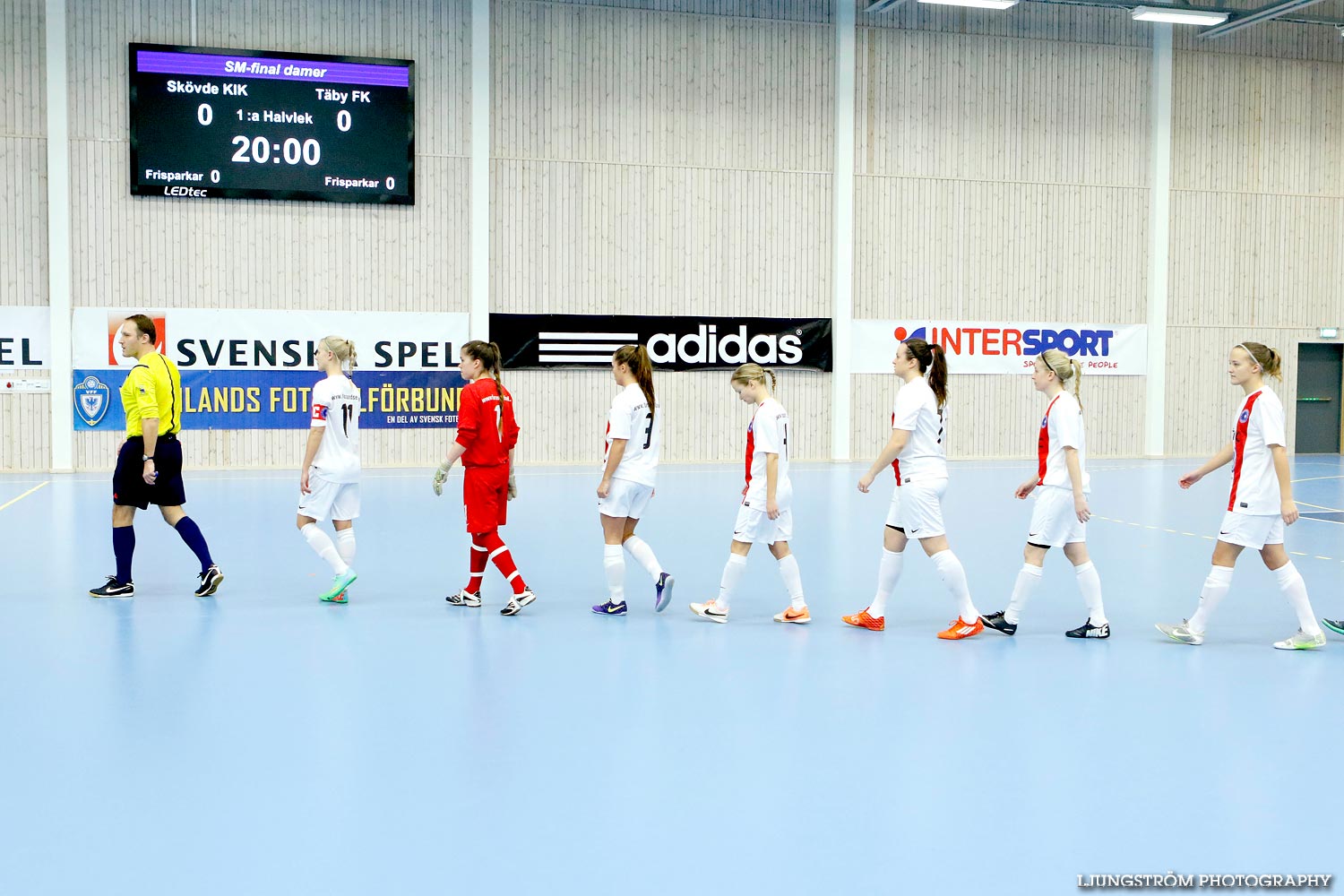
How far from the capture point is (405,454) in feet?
68.4

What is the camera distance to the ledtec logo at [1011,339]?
74.8 feet

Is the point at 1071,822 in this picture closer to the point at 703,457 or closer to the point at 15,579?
the point at 15,579

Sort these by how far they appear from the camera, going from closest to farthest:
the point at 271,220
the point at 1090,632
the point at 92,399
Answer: the point at 1090,632 → the point at 92,399 → the point at 271,220

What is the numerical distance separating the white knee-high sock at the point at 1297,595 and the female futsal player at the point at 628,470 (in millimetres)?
3584

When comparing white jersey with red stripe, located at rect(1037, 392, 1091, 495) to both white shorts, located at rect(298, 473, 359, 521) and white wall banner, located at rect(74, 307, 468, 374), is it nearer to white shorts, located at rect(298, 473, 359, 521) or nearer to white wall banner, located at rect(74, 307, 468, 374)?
white shorts, located at rect(298, 473, 359, 521)


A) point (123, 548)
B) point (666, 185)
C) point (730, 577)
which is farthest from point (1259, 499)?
point (666, 185)

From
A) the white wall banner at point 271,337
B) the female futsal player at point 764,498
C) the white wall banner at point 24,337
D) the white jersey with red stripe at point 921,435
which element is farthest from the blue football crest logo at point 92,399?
the white jersey with red stripe at point 921,435

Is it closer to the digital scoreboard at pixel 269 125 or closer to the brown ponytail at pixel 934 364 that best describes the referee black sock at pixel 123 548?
the brown ponytail at pixel 934 364

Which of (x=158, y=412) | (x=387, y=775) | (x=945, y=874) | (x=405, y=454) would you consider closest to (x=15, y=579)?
(x=158, y=412)

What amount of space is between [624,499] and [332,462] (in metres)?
2.09

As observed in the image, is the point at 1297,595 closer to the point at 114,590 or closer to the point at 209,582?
the point at 209,582

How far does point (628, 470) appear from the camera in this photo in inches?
289

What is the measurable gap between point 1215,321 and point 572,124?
45.4ft

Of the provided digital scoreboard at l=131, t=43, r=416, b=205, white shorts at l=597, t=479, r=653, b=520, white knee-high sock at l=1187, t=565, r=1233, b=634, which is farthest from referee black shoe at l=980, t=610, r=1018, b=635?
digital scoreboard at l=131, t=43, r=416, b=205
